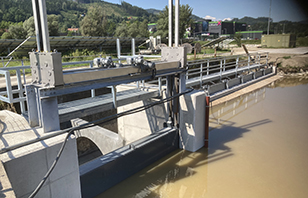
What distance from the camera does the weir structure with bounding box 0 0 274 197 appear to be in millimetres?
3158

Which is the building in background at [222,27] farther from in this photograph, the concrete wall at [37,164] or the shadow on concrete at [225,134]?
the concrete wall at [37,164]

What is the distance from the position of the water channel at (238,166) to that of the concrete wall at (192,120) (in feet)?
0.83

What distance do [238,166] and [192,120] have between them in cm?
150

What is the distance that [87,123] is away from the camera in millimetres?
3811

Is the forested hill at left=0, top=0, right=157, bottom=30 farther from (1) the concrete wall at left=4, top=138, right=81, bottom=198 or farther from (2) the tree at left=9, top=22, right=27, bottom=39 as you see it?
(1) the concrete wall at left=4, top=138, right=81, bottom=198

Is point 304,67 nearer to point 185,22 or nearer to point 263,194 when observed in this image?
point 263,194

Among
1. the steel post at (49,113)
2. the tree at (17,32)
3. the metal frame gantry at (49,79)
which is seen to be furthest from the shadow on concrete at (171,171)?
the tree at (17,32)

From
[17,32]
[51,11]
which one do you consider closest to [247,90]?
[17,32]

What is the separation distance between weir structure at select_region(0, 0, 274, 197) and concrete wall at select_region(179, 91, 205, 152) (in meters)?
0.02

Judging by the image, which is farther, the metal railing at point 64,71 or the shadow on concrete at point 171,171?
the shadow on concrete at point 171,171

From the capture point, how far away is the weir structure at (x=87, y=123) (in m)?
3.16

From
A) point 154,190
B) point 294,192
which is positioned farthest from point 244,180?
point 154,190

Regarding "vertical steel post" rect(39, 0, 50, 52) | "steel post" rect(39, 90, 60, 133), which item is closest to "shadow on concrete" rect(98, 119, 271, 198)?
"steel post" rect(39, 90, 60, 133)

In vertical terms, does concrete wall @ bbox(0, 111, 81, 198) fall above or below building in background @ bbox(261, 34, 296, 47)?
below
